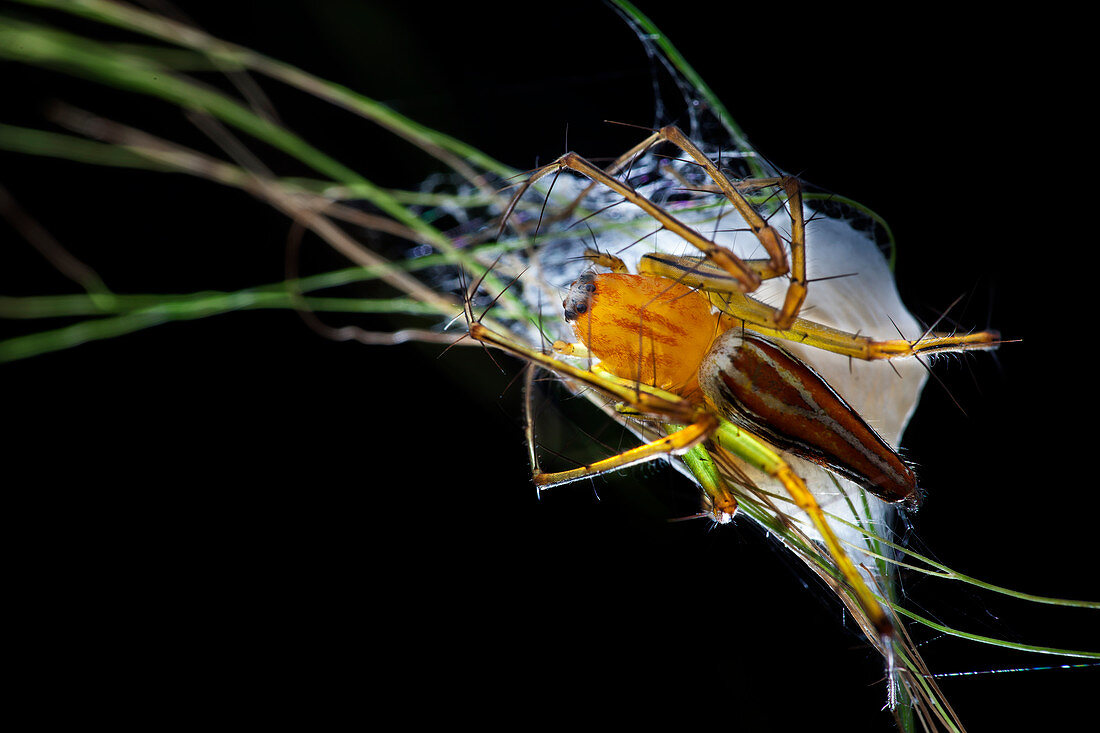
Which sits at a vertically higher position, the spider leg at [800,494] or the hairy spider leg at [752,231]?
the hairy spider leg at [752,231]

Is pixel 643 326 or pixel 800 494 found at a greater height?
pixel 643 326

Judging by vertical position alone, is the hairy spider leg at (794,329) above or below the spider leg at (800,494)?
above

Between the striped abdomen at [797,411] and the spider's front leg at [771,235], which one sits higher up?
the spider's front leg at [771,235]

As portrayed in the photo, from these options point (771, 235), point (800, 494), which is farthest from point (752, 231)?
point (800, 494)

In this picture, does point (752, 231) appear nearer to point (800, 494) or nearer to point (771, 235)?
point (771, 235)

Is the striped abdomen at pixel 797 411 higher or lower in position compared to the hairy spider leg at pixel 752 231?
lower

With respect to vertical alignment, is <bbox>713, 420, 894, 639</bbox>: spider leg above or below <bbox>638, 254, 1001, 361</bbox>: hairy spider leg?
below
